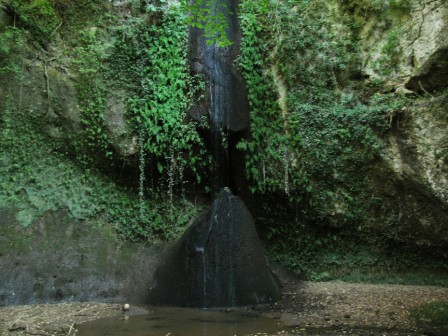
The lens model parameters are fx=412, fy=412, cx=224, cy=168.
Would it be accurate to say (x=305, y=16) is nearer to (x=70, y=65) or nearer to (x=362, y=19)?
(x=362, y=19)

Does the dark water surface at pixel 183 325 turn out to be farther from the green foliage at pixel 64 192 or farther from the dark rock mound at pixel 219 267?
the green foliage at pixel 64 192

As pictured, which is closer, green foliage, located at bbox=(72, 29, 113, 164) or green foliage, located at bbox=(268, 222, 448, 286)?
green foliage, located at bbox=(268, 222, 448, 286)

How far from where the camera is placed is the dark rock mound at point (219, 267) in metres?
7.07

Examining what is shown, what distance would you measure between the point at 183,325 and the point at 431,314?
11.9 ft

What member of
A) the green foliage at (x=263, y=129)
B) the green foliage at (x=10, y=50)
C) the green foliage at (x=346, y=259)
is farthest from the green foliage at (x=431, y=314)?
the green foliage at (x=10, y=50)

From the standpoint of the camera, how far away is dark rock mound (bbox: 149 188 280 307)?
23.2 ft

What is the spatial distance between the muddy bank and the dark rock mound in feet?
1.32

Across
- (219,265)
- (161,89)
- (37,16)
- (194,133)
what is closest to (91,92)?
(161,89)

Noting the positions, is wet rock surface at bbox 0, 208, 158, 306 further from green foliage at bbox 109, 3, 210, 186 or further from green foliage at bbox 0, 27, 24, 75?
green foliage at bbox 0, 27, 24, 75

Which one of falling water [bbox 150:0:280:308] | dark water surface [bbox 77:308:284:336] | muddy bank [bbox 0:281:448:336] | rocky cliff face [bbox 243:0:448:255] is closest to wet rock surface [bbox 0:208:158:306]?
muddy bank [bbox 0:281:448:336]

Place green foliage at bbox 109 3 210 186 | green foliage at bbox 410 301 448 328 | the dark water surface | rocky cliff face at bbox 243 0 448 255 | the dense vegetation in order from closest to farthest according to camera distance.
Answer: the dark water surface → green foliage at bbox 410 301 448 328 → rocky cliff face at bbox 243 0 448 255 → the dense vegetation → green foliage at bbox 109 3 210 186

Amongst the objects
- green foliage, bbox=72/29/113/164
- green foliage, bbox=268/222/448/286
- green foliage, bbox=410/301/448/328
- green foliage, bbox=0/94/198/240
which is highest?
green foliage, bbox=72/29/113/164

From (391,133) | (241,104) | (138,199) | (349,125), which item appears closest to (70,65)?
(138,199)

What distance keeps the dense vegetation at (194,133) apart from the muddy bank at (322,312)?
1008 mm
